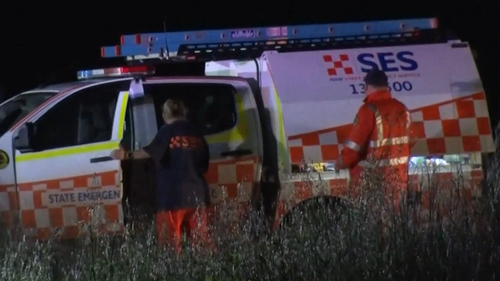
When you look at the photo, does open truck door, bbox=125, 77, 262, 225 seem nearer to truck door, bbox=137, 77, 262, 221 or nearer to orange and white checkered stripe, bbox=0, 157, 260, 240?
truck door, bbox=137, 77, 262, 221

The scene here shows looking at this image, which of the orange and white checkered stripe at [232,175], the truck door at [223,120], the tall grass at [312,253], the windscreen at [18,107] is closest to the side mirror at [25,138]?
the windscreen at [18,107]

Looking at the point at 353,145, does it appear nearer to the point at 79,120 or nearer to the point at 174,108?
the point at 174,108

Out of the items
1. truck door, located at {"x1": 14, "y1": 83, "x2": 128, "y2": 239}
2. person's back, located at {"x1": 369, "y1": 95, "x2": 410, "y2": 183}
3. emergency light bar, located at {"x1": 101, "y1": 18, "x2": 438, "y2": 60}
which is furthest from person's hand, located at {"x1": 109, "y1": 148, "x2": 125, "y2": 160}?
person's back, located at {"x1": 369, "y1": 95, "x2": 410, "y2": 183}

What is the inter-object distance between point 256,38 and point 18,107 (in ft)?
6.41

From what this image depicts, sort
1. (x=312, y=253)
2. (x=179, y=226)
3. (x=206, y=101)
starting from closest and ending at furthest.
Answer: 1. (x=312, y=253)
2. (x=179, y=226)
3. (x=206, y=101)

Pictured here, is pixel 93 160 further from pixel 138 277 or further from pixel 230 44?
pixel 138 277

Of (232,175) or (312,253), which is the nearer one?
(312,253)

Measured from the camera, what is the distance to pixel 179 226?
7.36 meters

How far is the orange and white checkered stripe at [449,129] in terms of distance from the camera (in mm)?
7898

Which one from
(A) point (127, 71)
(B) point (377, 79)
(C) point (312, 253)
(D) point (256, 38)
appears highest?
(D) point (256, 38)

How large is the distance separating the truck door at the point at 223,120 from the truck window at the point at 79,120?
1.00 feet

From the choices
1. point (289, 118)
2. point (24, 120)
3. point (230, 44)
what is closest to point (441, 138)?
point (289, 118)

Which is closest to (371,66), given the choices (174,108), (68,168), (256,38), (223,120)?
(256,38)

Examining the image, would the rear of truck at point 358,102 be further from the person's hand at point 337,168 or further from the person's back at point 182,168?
the person's back at point 182,168
